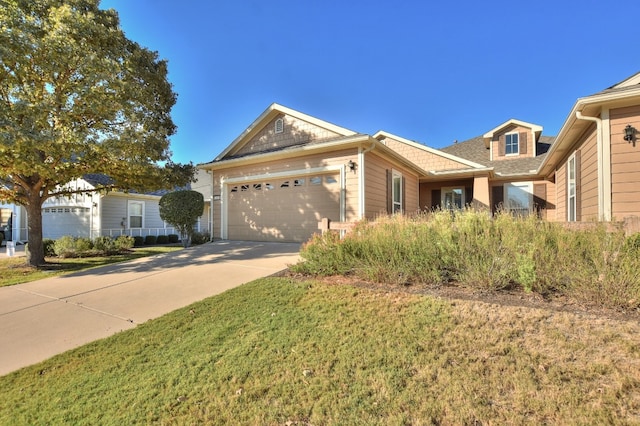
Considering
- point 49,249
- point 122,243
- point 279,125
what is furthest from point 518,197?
point 49,249

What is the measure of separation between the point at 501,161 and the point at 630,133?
1026 cm

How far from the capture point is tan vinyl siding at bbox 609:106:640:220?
545 centimetres

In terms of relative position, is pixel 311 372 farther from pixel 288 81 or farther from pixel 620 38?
pixel 288 81

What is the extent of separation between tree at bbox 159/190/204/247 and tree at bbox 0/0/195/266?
53.4 inches

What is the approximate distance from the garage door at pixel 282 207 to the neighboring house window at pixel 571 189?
260 inches

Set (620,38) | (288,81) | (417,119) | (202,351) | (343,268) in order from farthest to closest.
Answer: (417,119) → (288,81) → (620,38) → (343,268) → (202,351)

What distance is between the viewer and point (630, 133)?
5.47m

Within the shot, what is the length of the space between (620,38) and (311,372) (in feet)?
43.7

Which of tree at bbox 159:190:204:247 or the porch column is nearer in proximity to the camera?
tree at bbox 159:190:204:247

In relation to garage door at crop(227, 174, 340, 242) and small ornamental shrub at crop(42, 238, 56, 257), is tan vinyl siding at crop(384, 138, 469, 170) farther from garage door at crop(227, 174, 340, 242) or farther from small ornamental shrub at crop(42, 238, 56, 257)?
small ornamental shrub at crop(42, 238, 56, 257)

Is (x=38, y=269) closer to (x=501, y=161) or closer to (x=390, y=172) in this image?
(x=390, y=172)

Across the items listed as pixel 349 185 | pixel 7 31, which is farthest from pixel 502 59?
pixel 7 31

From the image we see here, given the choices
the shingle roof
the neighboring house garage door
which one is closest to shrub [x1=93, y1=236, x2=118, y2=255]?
the neighboring house garage door

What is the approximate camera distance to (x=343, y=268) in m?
5.00
